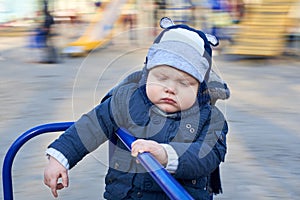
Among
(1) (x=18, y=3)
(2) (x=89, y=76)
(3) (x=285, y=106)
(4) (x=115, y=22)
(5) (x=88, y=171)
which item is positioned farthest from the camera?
(1) (x=18, y=3)

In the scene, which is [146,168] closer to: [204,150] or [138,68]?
[204,150]

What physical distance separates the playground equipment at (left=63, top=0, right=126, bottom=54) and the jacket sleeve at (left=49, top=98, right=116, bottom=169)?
6460 mm

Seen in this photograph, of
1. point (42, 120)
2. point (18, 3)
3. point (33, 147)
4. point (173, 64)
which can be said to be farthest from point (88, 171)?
point (18, 3)

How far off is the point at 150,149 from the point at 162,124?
246 mm

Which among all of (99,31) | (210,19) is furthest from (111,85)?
(210,19)

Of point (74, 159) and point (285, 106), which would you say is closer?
point (74, 159)

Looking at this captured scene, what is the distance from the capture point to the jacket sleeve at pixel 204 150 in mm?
1509

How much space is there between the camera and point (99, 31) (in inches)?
340

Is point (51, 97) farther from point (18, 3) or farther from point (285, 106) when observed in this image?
point (18, 3)

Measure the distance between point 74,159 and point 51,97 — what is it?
12.4 ft

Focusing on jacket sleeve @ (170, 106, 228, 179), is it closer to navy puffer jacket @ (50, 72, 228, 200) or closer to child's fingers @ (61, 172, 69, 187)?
navy puffer jacket @ (50, 72, 228, 200)

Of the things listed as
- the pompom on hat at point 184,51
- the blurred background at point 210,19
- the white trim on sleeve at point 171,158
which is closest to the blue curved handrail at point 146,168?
the white trim on sleeve at point 171,158

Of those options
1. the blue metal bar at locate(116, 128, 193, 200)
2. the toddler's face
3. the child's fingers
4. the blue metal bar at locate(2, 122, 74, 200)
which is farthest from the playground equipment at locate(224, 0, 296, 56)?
the blue metal bar at locate(116, 128, 193, 200)

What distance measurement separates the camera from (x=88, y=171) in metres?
3.33
